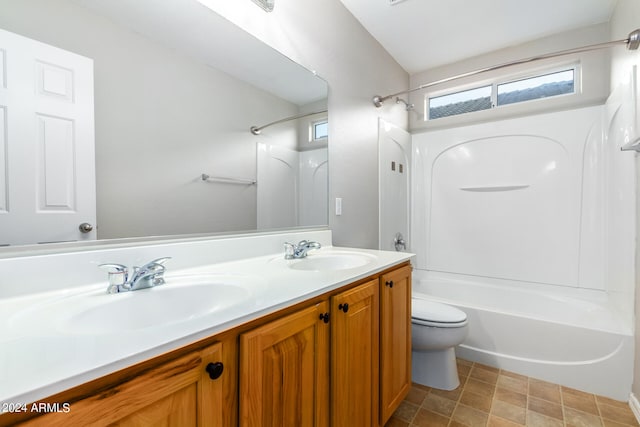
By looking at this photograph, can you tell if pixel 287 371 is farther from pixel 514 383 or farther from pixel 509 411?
pixel 514 383

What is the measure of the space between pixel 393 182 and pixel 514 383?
1671mm

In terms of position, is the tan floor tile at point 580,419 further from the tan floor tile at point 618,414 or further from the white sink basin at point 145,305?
the white sink basin at point 145,305

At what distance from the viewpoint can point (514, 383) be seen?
1.78 metres

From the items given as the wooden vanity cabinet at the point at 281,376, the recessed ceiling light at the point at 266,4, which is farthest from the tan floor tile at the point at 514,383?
the recessed ceiling light at the point at 266,4

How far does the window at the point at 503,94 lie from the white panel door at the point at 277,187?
1.98m

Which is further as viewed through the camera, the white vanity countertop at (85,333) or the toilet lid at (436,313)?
the toilet lid at (436,313)

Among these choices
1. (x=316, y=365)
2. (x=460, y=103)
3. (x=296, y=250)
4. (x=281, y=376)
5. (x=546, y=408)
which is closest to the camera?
(x=281, y=376)

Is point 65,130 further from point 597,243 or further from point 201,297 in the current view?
point 597,243

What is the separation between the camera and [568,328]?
1750 millimetres

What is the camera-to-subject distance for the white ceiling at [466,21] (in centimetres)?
197

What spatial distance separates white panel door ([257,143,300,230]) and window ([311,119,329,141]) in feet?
0.59

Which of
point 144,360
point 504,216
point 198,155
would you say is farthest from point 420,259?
point 144,360

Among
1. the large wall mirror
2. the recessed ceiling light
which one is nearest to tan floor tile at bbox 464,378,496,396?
the large wall mirror

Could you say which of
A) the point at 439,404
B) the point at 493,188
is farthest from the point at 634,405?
the point at 493,188
